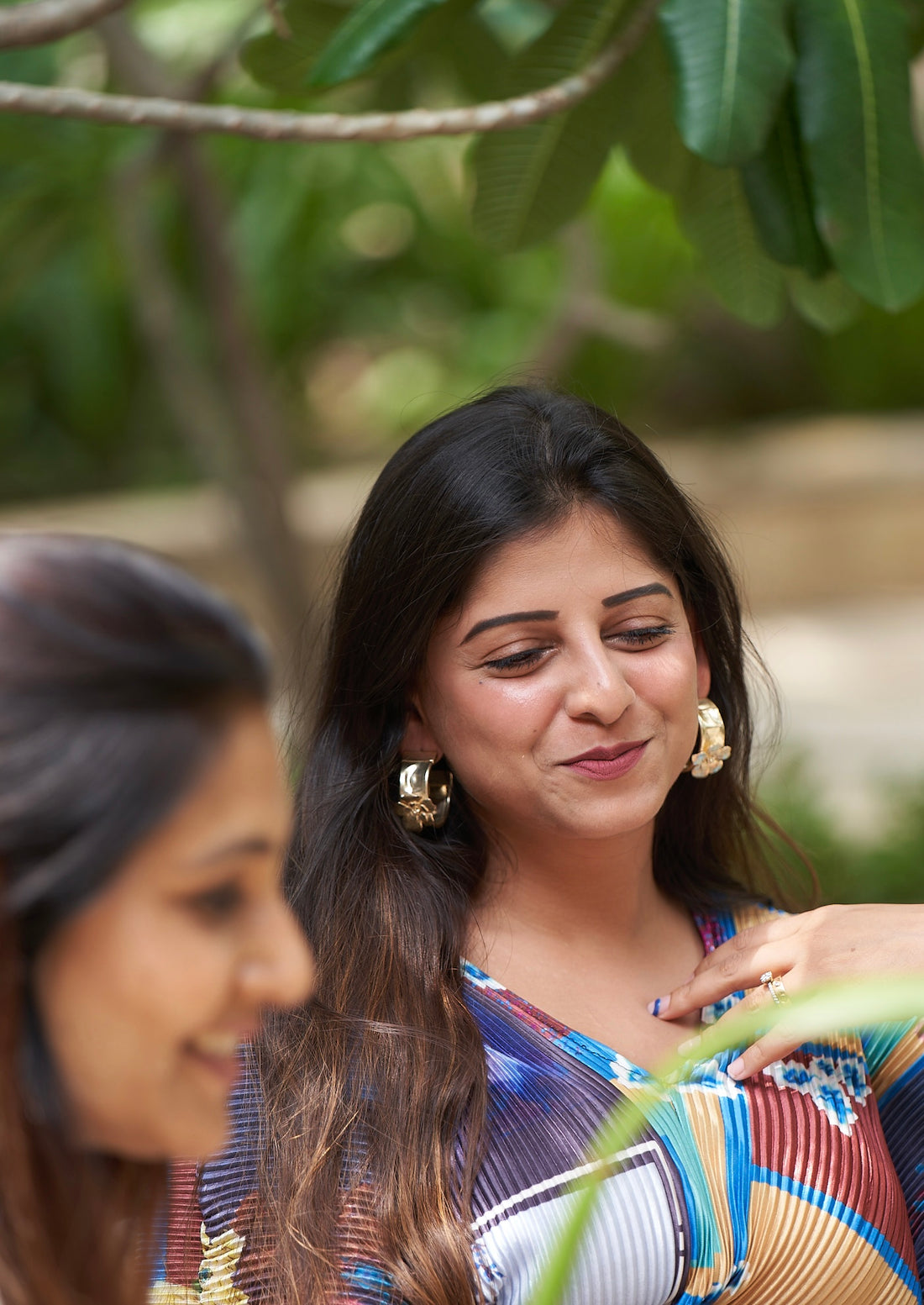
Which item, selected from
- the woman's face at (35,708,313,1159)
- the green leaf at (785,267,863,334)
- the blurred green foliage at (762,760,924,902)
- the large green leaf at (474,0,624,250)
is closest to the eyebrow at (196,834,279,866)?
the woman's face at (35,708,313,1159)

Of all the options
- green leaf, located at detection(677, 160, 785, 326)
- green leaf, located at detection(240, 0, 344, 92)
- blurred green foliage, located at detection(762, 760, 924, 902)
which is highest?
green leaf, located at detection(240, 0, 344, 92)

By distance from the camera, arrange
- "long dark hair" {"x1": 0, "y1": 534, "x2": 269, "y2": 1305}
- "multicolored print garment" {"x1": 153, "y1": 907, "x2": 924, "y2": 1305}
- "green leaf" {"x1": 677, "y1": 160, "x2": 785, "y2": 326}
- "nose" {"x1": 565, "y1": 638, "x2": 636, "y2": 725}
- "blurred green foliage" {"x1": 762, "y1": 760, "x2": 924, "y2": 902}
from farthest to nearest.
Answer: "blurred green foliage" {"x1": 762, "y1": 760, "x2": 924, "y2": 902}, "green leaf" {"x1": 677, "y1": 160, "x2": 785, "y2": 326}, "nose" {"x1": 565, "y1": 638, "x2": 636, "y2": 725}, "multicolored print garment" {"x1": 153, "y1": 907, "x2": 924, "y2": 1305}, "long dark hair" {"x1": 0, "y1": 534, "x2": 269, "y2": 1305}

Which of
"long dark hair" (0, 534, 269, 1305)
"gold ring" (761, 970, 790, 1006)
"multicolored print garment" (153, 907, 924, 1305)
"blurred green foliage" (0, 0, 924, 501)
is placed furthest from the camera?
"blurred green foliage" (0, 0, 924, 501)

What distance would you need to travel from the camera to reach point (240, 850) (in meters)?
0.72

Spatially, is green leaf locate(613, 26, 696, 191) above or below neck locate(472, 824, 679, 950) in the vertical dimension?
above

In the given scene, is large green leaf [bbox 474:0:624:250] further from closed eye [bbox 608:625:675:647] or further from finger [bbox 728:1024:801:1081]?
finger [bbox 728:1024:801:1081]

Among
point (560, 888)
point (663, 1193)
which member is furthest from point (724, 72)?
point (663, 1193)

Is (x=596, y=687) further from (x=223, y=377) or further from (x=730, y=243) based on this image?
(x=223, y=377)

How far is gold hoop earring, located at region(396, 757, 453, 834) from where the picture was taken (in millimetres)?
1551

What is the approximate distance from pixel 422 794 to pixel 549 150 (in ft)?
3.01

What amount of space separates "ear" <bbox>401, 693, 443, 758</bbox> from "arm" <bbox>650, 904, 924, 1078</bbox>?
38 centimetres

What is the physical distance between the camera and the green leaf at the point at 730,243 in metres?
1.93

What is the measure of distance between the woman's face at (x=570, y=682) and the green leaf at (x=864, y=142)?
1.82 feet

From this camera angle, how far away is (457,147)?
681 centimetres
